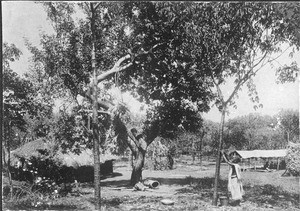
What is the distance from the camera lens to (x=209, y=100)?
20.5 meters

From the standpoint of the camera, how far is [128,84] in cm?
2006

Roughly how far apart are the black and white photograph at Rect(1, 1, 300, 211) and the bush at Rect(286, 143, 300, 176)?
38.2 feet

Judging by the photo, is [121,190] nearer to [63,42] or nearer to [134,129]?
[134,129]

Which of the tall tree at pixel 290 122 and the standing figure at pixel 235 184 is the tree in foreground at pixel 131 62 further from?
the tall tree at pixel 290 122

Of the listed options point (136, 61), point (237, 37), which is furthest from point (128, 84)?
point (237, 37)

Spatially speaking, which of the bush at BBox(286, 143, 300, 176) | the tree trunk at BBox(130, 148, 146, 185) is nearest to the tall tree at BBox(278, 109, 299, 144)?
the bush at BBox(286, 143, 300, 176)

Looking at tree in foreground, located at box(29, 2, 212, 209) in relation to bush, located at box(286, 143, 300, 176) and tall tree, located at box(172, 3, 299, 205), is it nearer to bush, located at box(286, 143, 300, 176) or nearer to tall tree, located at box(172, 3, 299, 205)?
tall tree, located at box(172, 3, 299, 205)

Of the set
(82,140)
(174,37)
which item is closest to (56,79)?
(82,140)

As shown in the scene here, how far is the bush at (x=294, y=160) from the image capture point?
28.1m

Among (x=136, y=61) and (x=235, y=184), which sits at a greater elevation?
(x=136, y=61)

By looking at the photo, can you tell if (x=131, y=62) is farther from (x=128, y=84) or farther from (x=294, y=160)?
(x=294, y=160)

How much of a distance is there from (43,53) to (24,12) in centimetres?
829

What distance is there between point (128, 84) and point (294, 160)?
19395mm

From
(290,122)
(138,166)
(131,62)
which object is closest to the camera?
(131,62)
